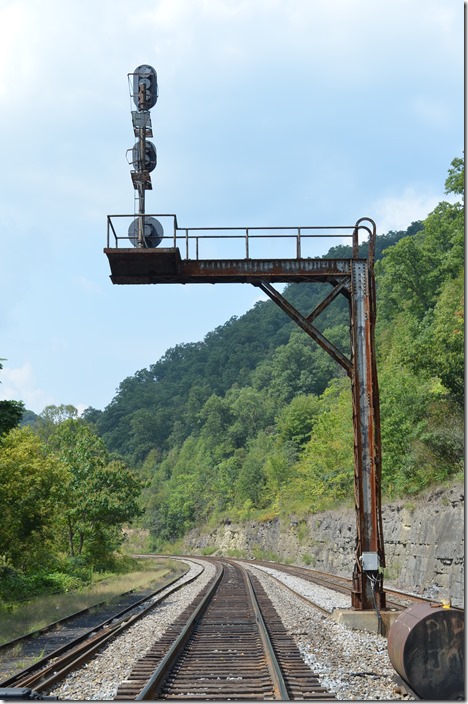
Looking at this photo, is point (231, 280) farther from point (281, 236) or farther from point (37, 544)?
point (37, 544)

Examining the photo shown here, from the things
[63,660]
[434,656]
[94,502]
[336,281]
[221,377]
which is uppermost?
[221,377]

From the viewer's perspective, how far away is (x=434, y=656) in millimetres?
8195

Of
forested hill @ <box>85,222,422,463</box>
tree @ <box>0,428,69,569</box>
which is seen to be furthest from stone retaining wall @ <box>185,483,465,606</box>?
forested hill @ <box>85,222,422,463</box>

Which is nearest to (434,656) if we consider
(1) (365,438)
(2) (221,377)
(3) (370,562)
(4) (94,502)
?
(3) (370,562)

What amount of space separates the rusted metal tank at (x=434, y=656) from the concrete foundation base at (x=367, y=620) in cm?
484

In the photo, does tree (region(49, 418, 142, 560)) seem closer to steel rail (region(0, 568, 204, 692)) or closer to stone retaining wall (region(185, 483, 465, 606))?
stone retaining wall (region(185, 483, 465, 606))

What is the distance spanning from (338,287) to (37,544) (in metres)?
16.1

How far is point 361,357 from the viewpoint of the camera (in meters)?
14.8

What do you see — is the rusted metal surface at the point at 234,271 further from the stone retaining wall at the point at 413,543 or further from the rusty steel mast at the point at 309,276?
the stone retaining wall at the point at 413,543

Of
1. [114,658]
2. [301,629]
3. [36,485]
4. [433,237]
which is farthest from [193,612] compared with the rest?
[433,237]

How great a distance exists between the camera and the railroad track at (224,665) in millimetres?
8453

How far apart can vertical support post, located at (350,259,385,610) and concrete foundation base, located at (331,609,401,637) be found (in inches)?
10.2

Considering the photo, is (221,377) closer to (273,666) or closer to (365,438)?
(365,438)

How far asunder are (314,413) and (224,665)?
6139 centimetres
